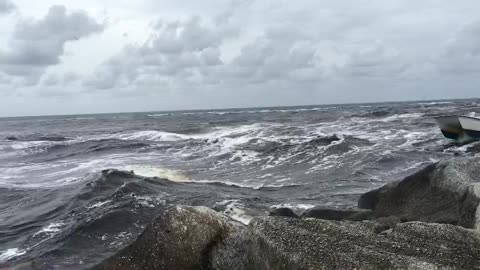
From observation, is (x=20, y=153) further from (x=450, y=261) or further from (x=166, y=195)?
(x=450, y=261)

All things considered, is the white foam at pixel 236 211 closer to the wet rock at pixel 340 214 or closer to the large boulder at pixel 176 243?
the wet rock at pixel 340 214

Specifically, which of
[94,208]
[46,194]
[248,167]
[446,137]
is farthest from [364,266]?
[446,137]

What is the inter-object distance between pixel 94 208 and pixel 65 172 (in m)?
8.22

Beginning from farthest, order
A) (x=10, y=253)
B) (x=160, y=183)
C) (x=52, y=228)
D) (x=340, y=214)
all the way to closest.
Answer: (x=160, y=183), (x=52, y=228), (x=10, y=253), (x=340, y=214)

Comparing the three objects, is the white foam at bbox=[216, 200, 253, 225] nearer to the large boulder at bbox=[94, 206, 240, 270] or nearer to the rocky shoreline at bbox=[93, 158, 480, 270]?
the rocky shoreline at bbox=[93, 158, 480, 270]

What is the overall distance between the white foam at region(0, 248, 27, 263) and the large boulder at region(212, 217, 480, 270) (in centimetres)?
509

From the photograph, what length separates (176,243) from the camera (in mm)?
5457

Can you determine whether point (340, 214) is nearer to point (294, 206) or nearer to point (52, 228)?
point (294, 206)

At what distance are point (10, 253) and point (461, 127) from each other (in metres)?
19.8

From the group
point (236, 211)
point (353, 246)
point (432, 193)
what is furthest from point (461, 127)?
point (353, 246)

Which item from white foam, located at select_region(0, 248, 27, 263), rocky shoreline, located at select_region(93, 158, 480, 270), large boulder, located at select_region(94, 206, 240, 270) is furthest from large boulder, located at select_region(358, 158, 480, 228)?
white foam, located at select_region(0, 248, 27, 263)

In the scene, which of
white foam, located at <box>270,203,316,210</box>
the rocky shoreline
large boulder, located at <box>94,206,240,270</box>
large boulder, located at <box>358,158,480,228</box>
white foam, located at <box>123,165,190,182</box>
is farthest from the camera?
white foam, located at <box>123,165,190,182</box>

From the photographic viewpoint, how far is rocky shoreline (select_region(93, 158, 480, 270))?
3.91m

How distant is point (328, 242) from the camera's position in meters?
4.14
